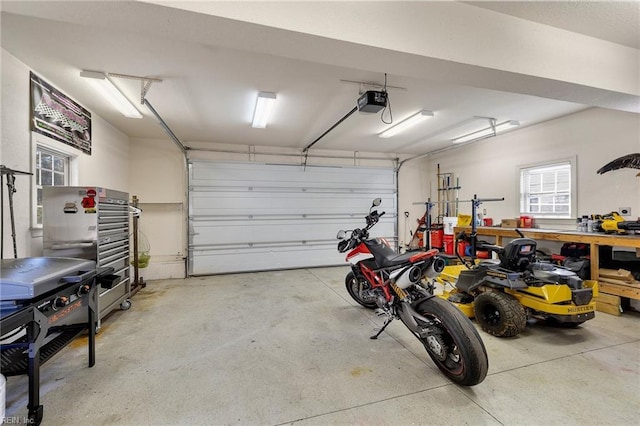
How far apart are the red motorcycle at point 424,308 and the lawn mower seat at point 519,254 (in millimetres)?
1232

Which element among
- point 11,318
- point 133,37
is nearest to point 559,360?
point 11,318

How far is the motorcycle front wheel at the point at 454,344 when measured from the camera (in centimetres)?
185

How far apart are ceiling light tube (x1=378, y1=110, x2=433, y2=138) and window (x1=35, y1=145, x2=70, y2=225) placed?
16.1ft

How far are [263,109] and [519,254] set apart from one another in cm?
377

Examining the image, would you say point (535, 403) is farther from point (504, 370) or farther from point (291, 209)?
point (291, 209)

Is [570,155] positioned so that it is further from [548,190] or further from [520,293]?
[520,293]

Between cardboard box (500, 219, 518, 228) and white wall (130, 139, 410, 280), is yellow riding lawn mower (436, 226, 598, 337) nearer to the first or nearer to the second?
cardboard box (500, 219, 518, 228)

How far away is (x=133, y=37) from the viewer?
2.35 metres

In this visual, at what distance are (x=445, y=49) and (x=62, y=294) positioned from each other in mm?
3282

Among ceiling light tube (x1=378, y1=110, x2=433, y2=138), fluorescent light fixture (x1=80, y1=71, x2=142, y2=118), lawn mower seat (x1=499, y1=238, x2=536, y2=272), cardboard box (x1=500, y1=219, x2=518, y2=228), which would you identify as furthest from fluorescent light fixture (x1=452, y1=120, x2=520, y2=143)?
fluorescent light fixture (x1=80, y1=71, x2=142, y2=118)

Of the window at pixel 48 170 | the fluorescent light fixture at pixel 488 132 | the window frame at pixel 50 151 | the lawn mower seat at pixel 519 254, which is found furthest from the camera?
the fluorescent light fixture at pixel 488 132

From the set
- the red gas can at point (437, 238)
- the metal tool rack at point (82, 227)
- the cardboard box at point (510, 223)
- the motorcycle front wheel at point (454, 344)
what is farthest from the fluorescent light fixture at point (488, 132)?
the metal tool rack at point (82, 227)

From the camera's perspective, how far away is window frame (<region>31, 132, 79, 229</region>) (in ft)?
9.15

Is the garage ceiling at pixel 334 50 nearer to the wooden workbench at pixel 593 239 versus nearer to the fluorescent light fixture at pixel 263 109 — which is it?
the fluorescent light fixture at pixel 263 109
